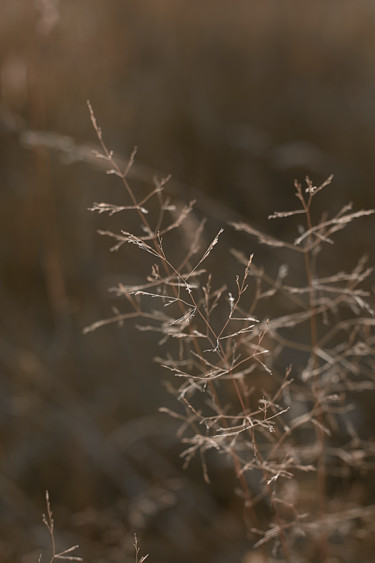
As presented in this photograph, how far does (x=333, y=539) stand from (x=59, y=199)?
4.52 ft

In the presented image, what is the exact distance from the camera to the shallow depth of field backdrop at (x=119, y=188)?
1.67 m

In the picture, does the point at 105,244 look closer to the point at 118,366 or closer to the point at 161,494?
the point at 118,366

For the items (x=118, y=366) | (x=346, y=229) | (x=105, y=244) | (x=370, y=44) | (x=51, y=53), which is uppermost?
(x=370, y=44)

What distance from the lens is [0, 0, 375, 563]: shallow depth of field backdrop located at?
1.67 m

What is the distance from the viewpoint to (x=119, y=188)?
2096 mm

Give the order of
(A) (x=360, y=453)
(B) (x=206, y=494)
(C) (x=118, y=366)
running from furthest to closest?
(C) (x=118, y=366) → (B) (x=206, y=494) → (A) (x=360, y=453)

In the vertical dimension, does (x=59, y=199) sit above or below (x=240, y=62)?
below

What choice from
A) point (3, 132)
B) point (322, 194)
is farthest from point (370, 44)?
point (3, 132)

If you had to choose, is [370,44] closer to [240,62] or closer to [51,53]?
[240,62]

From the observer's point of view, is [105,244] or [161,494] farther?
[105,244]

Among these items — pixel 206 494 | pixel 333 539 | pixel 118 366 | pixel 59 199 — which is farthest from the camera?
pixel 59 199

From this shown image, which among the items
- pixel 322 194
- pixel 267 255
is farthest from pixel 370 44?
pixel 267 255

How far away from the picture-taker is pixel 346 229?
6.68ft

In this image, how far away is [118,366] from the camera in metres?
1.93
